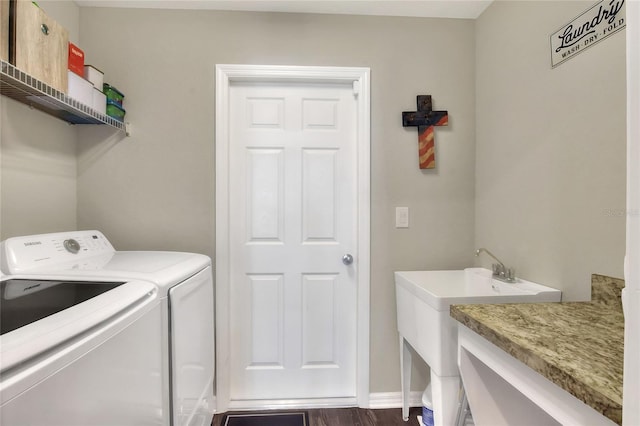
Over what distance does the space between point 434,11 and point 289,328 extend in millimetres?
2160

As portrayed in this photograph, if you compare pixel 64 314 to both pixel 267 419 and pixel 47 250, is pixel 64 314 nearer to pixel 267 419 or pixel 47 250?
pixel 47 250

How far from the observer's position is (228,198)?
5.80 feet

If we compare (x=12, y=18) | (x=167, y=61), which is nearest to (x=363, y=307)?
(x=167, y=61)

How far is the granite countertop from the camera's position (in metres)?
0.56

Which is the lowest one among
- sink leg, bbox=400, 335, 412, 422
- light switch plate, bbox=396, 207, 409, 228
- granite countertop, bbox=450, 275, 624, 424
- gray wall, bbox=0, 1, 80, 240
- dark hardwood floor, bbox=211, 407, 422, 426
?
dark hardwood floor, bbox=211, 407, 422, 426

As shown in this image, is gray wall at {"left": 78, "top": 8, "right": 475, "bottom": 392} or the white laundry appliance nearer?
the white laundry appliance

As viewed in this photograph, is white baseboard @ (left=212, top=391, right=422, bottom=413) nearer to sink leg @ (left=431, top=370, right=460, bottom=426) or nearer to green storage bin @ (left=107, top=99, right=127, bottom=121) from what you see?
sink leg @ (left=431, top=370, right=460, bottom=426)

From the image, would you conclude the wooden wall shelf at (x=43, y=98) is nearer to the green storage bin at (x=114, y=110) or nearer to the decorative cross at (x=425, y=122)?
the green storage bin at (x=114, y=110)

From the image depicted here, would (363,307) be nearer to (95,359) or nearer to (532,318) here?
(532,318)

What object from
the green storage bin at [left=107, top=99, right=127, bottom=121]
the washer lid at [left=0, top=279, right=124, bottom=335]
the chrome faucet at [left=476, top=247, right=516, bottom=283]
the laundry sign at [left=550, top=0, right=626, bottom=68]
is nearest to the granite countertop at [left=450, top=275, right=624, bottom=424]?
the chrome faucet at [left=476, top=247, right=516, bottom=283]

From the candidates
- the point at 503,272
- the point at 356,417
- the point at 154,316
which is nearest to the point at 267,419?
the point at 356,417

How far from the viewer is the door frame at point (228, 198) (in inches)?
68.6

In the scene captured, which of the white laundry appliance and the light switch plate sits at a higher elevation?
the light switch plate

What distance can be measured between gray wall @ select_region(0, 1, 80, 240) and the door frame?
0.82 m
